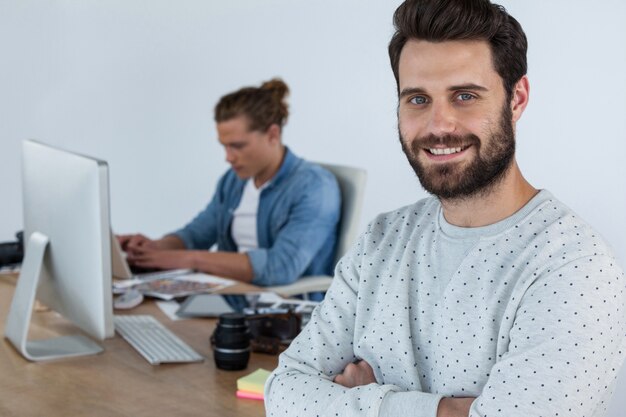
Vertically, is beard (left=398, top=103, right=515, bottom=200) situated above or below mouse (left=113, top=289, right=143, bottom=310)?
above

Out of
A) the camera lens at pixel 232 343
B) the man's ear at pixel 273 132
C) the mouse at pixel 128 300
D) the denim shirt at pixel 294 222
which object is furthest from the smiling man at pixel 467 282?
the man's ear at pixel 273 132

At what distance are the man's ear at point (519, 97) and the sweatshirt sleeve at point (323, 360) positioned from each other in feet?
1.32

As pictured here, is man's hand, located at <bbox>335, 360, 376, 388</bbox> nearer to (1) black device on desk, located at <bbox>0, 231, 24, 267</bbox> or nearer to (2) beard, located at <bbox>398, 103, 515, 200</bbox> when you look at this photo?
(2) beard, located at <bbox>398, 103, 515, 200</bbox>

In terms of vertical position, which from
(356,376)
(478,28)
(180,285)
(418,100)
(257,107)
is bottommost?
(180,285)

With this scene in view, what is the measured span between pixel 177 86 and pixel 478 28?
4.19m

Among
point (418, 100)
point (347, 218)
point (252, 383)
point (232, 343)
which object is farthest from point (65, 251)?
point (347, 218)

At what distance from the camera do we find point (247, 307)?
8.87 feet

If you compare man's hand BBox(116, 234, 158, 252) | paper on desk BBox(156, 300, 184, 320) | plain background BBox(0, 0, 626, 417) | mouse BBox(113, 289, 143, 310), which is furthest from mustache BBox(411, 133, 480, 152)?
plain background BBox(0, 0, 626, 417)

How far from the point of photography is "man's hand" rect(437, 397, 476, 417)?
1.51m

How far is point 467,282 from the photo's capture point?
1.60 metres

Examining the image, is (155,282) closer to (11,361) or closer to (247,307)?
(247,307)

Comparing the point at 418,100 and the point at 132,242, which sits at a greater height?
the point at 418,100

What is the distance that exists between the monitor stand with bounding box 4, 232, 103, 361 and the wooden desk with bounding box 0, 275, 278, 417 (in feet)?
0.10

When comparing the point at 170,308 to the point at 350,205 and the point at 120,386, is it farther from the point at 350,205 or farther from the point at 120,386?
the point at 350,205
